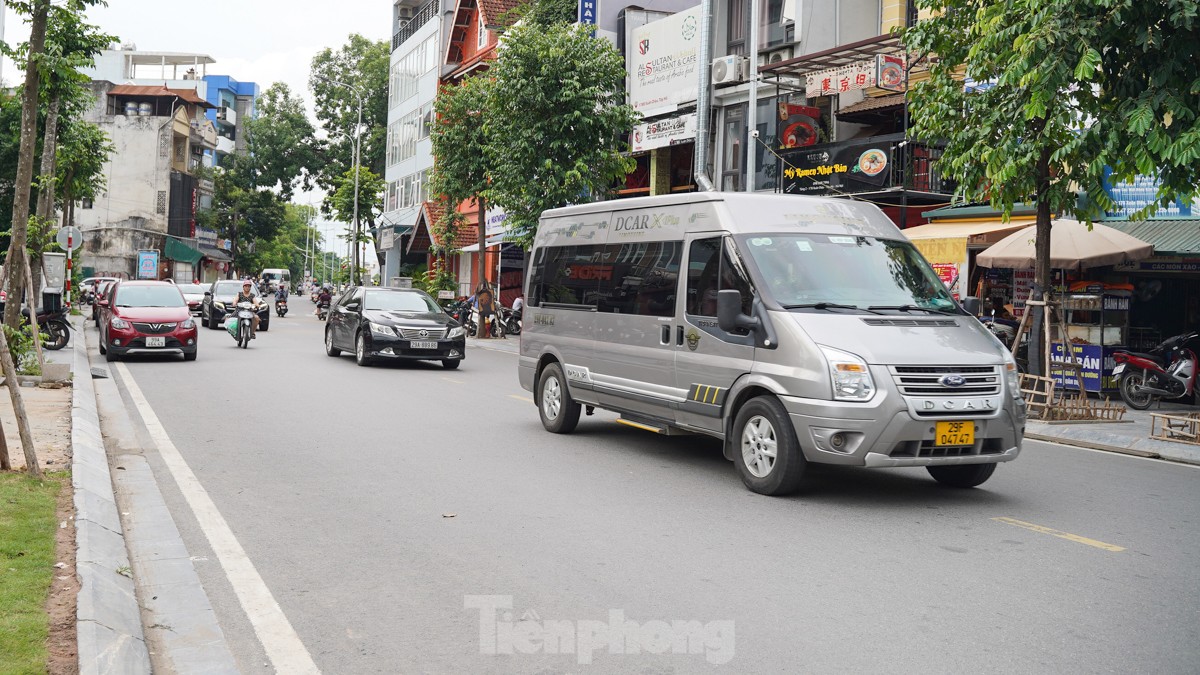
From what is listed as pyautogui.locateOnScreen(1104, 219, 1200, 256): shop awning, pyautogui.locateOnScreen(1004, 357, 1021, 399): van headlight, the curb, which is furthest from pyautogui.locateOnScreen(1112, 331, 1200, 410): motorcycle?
the curb

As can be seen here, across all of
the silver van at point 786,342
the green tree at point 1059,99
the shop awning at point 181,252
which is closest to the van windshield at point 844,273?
the silver van at point 786,342

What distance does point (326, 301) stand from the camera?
45.2 m

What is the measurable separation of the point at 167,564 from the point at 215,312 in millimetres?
29366

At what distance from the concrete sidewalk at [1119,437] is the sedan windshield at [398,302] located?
11.3m

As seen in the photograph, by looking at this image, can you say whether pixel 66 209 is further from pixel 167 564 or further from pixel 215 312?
pixel 167 564

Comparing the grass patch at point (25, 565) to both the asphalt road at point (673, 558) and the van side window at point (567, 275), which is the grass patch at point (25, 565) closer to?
the asphalt road at point (673, 558)

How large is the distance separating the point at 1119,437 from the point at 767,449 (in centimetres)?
692

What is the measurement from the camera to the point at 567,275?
11.4 m

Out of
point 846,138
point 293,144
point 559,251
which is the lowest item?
point 559,251

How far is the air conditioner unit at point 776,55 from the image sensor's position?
26.4 metres

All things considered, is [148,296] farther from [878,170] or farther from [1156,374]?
[1156,374]

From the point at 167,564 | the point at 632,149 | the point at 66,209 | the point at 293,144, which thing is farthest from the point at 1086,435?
the point at 293,144

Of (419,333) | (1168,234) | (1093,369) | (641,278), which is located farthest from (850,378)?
(419,333)

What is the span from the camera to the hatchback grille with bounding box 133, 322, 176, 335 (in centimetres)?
1958
